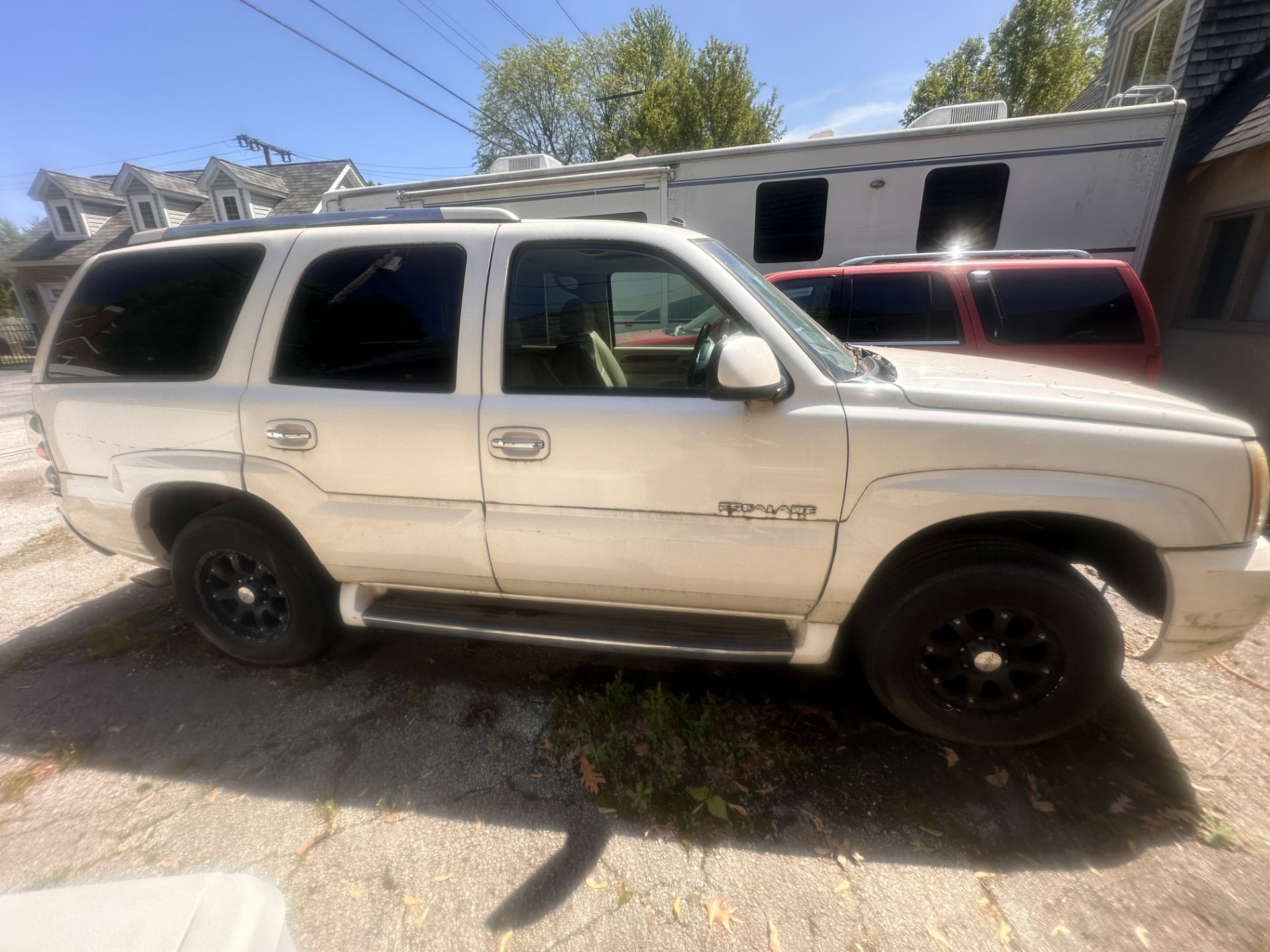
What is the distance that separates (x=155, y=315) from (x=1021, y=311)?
5.62 meters

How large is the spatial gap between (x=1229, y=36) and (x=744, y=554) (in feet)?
36.6

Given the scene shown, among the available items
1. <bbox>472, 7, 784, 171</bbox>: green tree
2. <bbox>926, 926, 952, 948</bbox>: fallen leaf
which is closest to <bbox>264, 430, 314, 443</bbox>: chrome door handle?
<bbox>926, 926, 952, 948</bbox>: fallen leaf

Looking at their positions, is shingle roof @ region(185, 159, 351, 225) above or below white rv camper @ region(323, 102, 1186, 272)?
above

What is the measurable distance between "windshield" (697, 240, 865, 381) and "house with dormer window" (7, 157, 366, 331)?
2289 centimetres

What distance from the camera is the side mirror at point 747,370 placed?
6.38ft

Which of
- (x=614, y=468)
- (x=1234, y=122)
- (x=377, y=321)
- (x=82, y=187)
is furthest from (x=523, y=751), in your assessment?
(x=82, y=187)

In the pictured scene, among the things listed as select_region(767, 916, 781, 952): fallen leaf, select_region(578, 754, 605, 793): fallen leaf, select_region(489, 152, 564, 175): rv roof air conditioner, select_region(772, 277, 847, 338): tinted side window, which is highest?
select_region(489, 152, 564, 175): rv roof air conditioner

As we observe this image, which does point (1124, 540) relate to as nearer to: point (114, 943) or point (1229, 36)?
point (114, 943)

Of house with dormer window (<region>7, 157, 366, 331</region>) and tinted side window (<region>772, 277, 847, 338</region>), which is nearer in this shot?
tinted side window (<region>772, 277, 847, 338</region>)

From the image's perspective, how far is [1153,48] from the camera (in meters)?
9.07

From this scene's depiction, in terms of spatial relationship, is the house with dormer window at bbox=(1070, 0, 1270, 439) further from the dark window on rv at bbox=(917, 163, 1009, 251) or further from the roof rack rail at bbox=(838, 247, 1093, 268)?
the roof rack rail at bbox=(838, 247, 1093, 268)

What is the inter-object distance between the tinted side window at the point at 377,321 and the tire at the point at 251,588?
797mm

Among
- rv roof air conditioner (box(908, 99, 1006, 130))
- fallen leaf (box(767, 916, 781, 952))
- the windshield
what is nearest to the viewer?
fallen leaf (box(767, 916, 781, 952))

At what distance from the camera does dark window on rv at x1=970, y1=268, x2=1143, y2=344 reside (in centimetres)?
438
